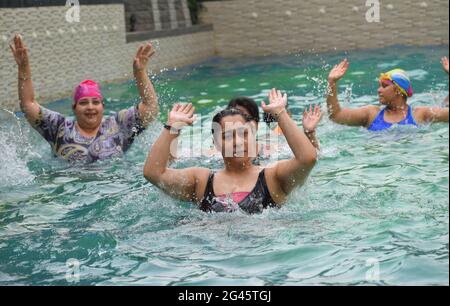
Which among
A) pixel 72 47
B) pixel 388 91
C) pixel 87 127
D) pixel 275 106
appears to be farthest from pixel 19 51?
pixel 72 47

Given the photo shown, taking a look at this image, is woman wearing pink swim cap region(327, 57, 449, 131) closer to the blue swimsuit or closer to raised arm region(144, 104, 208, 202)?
the blue swimsuit

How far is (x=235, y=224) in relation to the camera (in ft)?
16.8

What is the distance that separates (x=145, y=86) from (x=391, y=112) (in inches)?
122

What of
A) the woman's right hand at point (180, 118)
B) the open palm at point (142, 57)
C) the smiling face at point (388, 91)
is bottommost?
the woman's right hand at point (180, 118)

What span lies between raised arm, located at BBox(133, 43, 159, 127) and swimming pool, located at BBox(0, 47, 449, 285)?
56 cm

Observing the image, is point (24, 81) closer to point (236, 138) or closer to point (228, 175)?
point (228, 175)

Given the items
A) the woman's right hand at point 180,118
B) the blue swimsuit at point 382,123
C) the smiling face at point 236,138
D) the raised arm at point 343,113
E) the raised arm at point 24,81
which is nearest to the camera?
the woman's right hand at point 180,118

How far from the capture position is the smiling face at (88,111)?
7715mm

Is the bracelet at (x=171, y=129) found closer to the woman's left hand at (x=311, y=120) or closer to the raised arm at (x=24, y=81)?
the woman's left hand at (x=311, y=120)

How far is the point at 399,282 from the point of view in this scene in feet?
13.5

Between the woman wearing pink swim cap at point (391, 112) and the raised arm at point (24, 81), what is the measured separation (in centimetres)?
324

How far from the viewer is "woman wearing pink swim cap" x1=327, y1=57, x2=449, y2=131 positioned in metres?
8.41

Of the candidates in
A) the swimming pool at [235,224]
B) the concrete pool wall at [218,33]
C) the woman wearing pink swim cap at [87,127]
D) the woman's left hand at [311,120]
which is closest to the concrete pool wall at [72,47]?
the concrete pool wall at [218,33]
